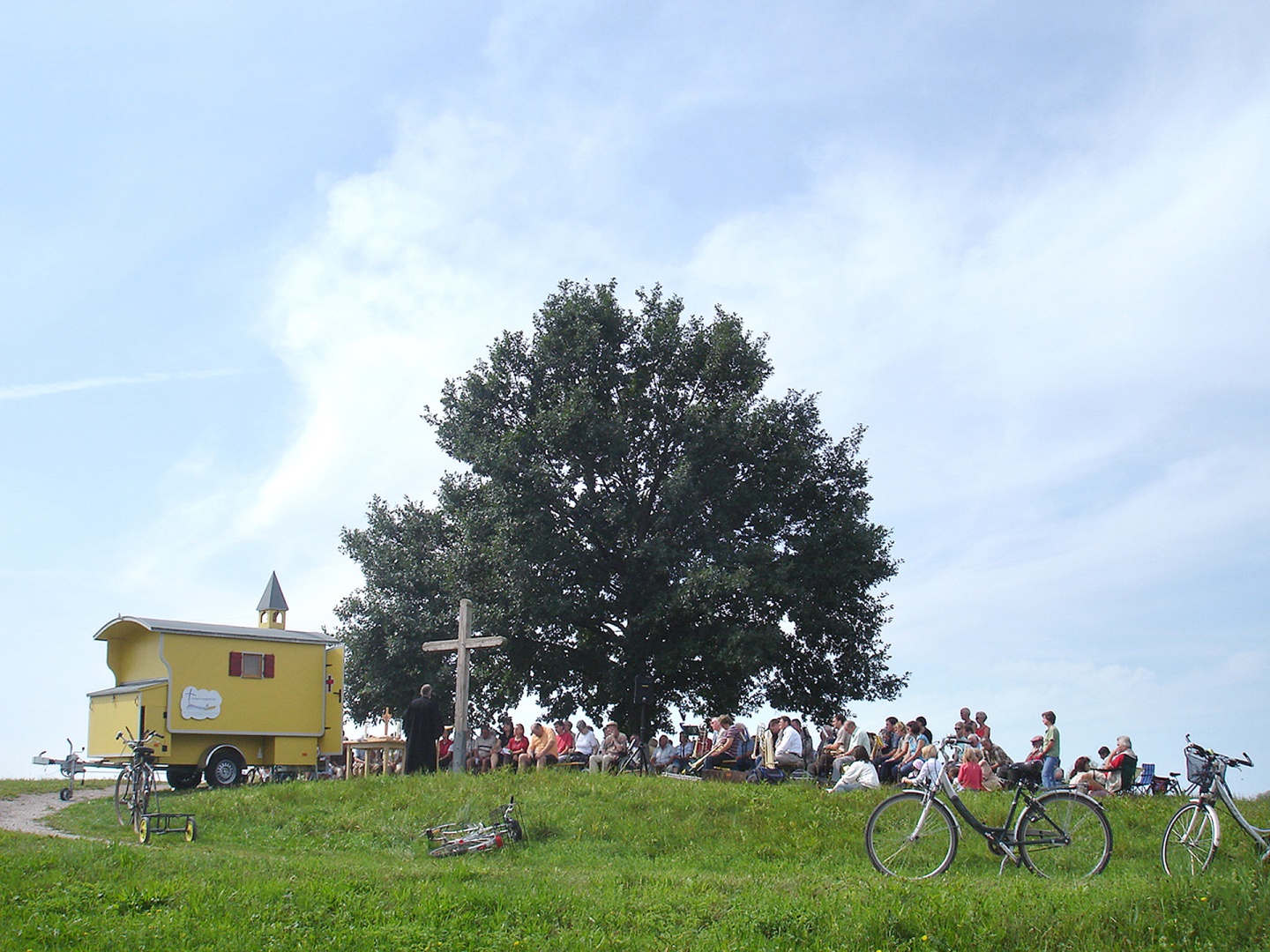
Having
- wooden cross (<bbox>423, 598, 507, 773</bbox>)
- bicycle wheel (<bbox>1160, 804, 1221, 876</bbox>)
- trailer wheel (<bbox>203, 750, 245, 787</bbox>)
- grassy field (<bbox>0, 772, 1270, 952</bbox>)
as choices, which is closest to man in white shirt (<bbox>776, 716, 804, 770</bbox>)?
grassy field (<bbox>0, 772, 1270, 952</bbox>)

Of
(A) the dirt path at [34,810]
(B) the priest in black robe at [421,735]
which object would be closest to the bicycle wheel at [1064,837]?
(A) the dirt path at [34,810]

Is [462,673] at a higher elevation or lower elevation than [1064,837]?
higher

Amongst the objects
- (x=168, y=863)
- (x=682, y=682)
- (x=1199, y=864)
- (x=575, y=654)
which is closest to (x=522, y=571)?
(x=575, y=654)

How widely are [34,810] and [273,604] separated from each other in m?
19.3

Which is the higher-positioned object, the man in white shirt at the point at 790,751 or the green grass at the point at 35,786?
the man in white shirt at the point at 790,751

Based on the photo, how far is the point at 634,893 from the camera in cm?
1101

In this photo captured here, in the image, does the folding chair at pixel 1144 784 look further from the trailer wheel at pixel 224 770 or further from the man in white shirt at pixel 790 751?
the trailer wheel at pixel 224 770

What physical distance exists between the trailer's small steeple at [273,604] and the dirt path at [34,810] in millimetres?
13524

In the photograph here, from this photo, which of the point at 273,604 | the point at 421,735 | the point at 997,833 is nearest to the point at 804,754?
the point at 421,735

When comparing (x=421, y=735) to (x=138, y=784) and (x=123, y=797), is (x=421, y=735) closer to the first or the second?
(x=123, y=797)

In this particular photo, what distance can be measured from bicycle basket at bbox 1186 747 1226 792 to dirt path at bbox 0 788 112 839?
1399 centimetres

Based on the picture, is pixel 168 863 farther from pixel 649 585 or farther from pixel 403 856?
pixel 649 585

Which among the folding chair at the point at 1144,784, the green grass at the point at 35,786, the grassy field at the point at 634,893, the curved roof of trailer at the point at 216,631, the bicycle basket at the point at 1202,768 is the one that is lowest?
the green grass at the point at 35,786

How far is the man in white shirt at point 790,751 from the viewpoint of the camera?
19312mm
